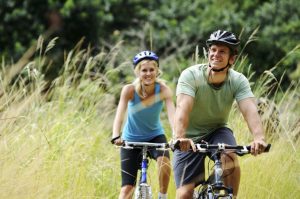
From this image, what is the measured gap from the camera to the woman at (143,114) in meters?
7.21

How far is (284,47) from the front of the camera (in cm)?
1596

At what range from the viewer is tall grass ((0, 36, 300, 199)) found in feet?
19.6

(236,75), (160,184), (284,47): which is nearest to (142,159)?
(160,184)

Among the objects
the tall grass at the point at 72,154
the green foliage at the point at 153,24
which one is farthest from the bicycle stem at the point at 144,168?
the green foliage at the point at 153,24

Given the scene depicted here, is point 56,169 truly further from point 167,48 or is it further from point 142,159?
point 167,48

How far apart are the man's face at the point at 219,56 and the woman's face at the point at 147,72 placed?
1286mm

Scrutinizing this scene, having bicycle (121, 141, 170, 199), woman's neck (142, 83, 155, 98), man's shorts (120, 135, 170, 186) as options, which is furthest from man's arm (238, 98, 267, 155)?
woman's neck (142, 83, 155, 98)

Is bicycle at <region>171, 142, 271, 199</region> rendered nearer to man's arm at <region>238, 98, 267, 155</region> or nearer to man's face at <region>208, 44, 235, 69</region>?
man's arm at <region>238, 98, 267, 155</region>

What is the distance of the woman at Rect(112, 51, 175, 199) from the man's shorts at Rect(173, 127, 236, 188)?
0.91m

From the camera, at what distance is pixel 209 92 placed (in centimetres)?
614

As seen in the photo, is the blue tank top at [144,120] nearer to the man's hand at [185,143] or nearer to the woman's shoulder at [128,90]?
the woman's shoulder at [128,90]

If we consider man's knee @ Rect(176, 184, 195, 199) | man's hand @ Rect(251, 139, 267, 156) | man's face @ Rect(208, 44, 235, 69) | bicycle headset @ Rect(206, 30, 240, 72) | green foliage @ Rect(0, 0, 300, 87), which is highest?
green foliage @ Rect(0, 0, 300, 87)

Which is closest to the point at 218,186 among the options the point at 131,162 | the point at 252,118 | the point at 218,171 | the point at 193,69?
the point at 218,171

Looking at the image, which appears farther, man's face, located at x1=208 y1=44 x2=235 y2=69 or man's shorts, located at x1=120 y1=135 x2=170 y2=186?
man's shorts, located at x1=120 y1=135 x2=170 y2=186
